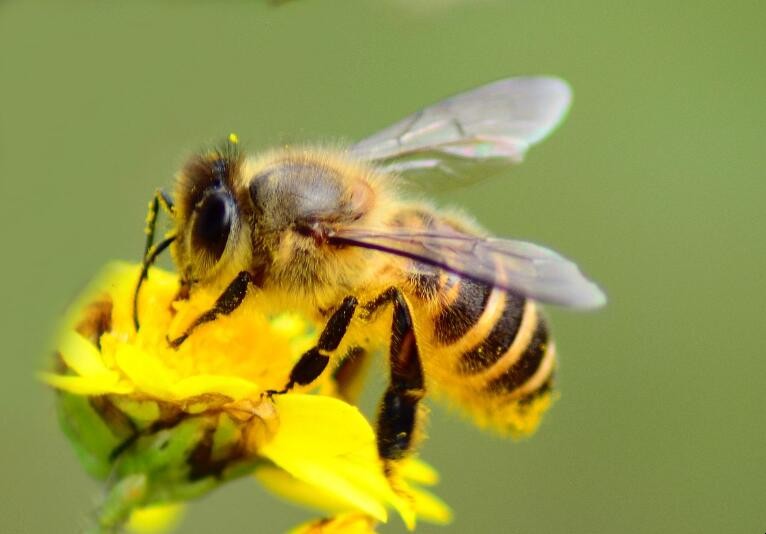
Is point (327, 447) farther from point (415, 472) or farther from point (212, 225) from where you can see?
point (212, 225)

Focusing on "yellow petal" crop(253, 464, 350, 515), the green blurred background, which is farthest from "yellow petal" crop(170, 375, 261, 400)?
the green blurred background

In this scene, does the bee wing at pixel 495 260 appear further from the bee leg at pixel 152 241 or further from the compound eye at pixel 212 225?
the bee leg at pixel 152 241

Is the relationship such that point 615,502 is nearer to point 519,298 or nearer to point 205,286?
point 519,298

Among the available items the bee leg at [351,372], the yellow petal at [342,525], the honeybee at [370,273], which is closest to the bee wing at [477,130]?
the honeybee at [370,273]

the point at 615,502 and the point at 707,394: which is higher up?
the point at 707,394

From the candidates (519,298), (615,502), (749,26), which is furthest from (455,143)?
(749,26)
